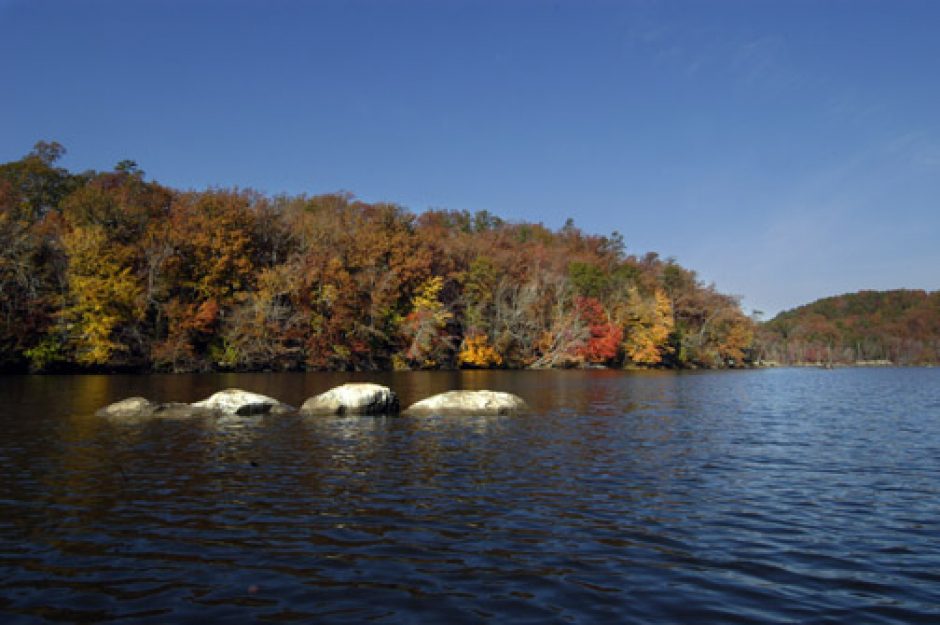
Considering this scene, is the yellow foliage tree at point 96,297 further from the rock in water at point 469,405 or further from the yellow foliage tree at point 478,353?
the yellow foliage tree at point 478,353

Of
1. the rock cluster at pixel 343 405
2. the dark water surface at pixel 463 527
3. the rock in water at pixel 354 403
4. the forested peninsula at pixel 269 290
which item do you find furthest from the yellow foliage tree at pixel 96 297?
the dark water surface at pixel 463 527

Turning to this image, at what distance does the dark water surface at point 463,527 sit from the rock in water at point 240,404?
4748mm

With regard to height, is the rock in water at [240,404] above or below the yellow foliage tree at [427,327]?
below

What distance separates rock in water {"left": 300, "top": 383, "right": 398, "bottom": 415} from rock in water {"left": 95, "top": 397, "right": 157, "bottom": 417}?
5.72m

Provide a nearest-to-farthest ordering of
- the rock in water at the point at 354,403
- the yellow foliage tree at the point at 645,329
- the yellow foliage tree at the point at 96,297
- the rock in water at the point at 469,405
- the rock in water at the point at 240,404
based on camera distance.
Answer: the rock in water at the point at 240,404, the rock in water at the point at 354,403, the rock in water at the point at 469,405, the yellow foliage tree at the point at 96,297, the yellow foliage tree at the point at 645,329

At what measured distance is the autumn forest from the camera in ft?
172

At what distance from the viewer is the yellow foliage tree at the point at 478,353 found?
79.5m

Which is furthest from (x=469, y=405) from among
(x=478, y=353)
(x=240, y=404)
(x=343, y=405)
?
(x=478, y=353)

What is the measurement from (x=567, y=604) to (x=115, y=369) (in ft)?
191

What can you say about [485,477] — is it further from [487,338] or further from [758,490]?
[487,338]

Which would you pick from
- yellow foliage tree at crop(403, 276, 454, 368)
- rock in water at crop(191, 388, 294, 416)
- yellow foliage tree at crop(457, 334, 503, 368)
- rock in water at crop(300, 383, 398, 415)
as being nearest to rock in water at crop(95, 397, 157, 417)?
rock in water at crop(191, 388, 294, 416)

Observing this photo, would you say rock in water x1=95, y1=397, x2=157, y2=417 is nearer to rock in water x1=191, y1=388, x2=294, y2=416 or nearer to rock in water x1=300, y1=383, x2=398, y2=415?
rock in water x1=191, y1=388, x2=294, y2=416

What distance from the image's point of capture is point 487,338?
272ft

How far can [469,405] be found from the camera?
25812 mm
